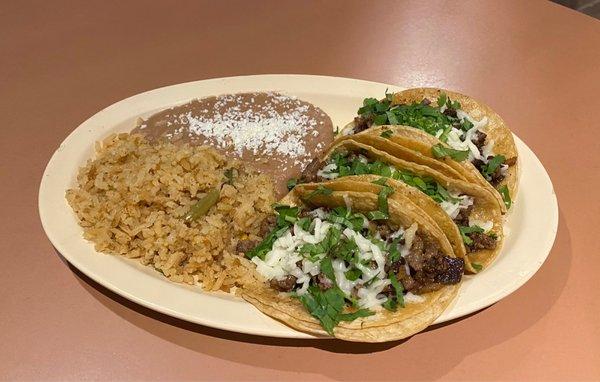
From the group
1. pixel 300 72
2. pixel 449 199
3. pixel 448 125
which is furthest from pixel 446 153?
pixel 300 72

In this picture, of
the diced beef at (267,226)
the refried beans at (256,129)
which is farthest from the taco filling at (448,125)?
the diced beef at (267,226)

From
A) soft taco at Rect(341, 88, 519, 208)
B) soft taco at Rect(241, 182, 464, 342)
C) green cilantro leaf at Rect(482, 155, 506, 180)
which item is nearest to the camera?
soft taco at Rect(241, 182, 464, 342)

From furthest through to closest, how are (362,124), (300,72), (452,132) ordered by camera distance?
1. (300,72)
2. (362,124)
3. (452,132)

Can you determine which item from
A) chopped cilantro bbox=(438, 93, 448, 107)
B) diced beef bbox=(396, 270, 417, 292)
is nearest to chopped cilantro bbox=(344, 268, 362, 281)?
diced beef bbox=(396, 270, 417, 292)

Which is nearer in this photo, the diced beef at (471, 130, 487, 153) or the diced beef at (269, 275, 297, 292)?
the diced beef at (269, 275, 297, 292)

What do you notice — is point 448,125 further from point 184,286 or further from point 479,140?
point 184,286

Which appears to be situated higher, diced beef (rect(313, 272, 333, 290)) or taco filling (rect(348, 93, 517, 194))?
taco filling (rect(348, 93, 517, 194))

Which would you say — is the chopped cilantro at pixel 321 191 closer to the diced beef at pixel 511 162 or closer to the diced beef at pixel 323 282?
the diced beef at pixel 323 282

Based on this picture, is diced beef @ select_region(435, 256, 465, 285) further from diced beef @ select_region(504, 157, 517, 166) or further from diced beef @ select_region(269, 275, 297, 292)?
diced beef @ select_region(504, 157, 517, 166)

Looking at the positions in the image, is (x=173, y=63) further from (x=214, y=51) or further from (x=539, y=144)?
(x=539, y=144)
